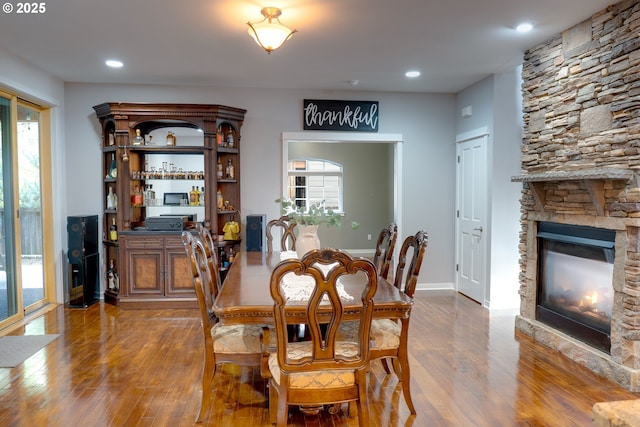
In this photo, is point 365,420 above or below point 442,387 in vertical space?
above

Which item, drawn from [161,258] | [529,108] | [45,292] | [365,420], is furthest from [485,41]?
[45,292]

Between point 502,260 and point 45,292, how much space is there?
210 inches

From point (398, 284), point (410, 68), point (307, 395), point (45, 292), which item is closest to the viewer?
point (307, 395)

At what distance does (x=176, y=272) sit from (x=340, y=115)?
112 inches

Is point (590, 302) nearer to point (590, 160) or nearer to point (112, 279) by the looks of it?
point (590, 160)

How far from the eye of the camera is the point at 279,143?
5.57 metres

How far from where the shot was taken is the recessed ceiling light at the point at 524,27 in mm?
3492

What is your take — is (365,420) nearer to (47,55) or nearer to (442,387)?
(442,387)

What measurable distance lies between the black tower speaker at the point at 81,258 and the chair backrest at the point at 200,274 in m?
2.85

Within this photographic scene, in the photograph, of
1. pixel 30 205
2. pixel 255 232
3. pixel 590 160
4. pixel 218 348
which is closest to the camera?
pixel 218 348

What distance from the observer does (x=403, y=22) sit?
3438 millimetres

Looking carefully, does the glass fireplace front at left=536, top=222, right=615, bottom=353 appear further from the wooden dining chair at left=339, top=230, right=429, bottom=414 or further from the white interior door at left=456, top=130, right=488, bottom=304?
the wooden dining chair at left=339, top=230, right=429, bottom=414

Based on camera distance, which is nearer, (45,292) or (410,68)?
(410,68)

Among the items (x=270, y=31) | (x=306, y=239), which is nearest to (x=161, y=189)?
(x=306, y=239)
